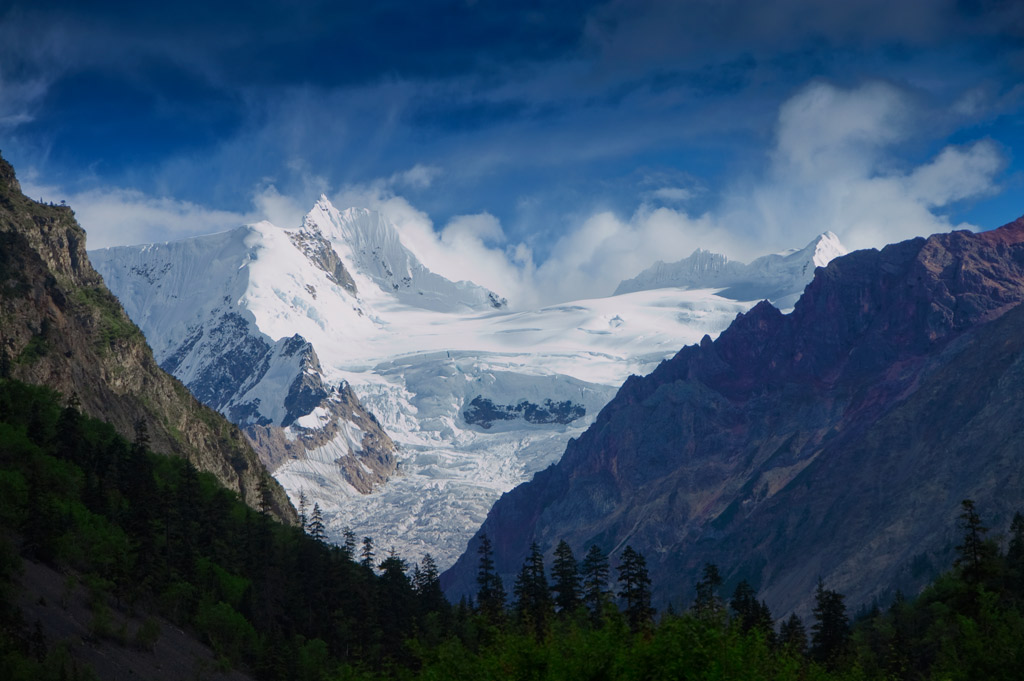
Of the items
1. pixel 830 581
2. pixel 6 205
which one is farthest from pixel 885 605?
pixel 6 205

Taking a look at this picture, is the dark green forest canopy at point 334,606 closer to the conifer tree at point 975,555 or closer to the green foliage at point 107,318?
the conifer tree at point 975,555

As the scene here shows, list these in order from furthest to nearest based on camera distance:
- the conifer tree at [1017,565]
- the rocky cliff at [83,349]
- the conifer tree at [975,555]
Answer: the rocky cliff at [83,349] < the conifer tree at [1017,565] < the conifer tree at [975,555]

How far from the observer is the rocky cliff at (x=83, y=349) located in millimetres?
124875

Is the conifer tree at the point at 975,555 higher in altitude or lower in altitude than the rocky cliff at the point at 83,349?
lower

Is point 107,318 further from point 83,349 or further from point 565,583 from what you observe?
point 565,583

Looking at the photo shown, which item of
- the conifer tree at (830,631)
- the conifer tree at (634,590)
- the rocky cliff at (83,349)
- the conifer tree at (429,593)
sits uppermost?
the rocky cliff at (83,349)

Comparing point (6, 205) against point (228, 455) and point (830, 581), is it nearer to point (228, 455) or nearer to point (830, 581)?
point (228, 455)

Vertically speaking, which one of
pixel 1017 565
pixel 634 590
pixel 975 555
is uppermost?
pixel 1017 565

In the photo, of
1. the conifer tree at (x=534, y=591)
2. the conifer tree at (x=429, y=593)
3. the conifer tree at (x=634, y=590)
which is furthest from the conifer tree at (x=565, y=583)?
the conifer tree at (x=429, y=593)

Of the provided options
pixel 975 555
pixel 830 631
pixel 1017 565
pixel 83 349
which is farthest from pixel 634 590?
pixel 83 349

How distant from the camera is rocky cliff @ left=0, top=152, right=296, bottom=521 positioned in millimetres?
124875

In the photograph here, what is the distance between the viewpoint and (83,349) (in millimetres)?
140000

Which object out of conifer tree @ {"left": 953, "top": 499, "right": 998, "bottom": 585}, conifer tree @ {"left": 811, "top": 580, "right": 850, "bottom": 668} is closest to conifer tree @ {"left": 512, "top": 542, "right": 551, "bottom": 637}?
A: conifer tree @ {"left": 811, "top": 580, "right": 850, "bottom": 668}

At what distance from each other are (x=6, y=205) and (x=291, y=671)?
85.9m
